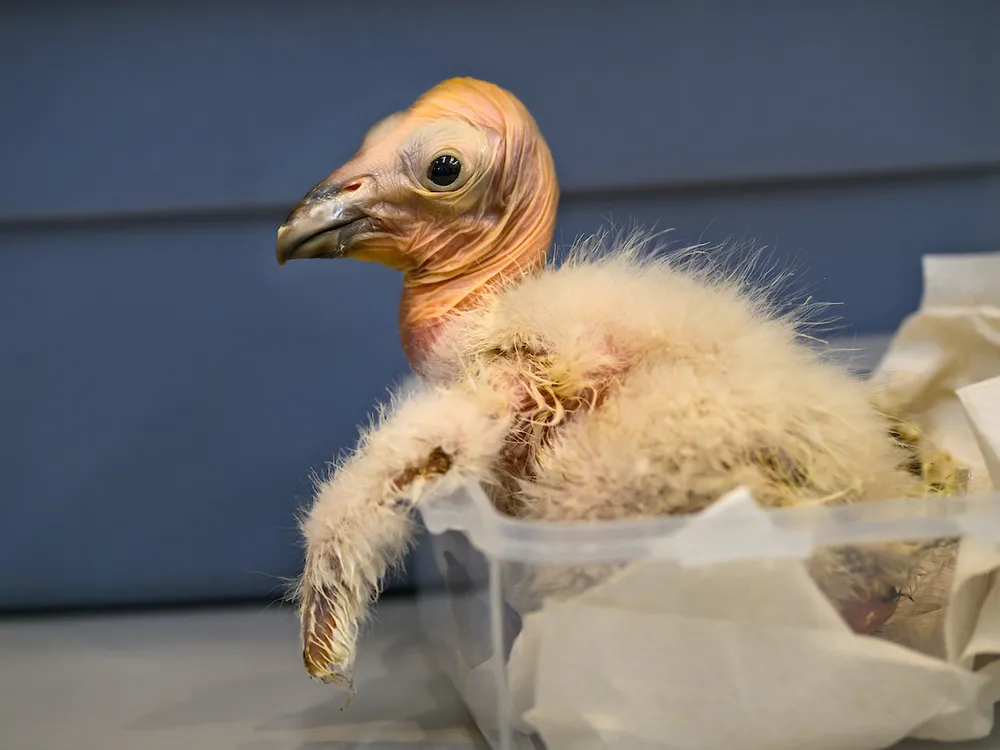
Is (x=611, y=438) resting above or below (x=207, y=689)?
above

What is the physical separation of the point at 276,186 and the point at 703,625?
62 centimetres

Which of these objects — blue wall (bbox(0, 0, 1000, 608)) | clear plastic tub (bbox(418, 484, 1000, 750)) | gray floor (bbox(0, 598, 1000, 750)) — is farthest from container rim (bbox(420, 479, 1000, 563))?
blue wall (bbox(0, 0, 1000, 608))

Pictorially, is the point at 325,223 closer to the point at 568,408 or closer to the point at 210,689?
the point at 568,408

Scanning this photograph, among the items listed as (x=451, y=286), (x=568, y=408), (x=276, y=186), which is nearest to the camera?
(x=568, y=408)

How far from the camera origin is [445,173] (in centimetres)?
61

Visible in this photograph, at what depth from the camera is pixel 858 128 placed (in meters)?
0.90

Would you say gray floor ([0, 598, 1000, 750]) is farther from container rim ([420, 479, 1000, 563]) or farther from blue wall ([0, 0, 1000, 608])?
container rim ([420, 479, 1000, 563])

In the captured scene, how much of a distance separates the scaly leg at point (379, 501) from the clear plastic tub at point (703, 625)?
0.07ft

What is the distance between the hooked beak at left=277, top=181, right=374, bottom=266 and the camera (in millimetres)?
600

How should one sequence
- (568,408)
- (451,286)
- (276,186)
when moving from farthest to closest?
(276,186) → (451,286) → (568,408)

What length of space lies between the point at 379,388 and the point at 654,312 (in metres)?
0.45

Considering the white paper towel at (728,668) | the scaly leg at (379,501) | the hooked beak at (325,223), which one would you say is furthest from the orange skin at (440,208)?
the white paper towel at (728,668)

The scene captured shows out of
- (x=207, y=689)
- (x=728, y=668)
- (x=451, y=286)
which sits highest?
(x=451, y=286)

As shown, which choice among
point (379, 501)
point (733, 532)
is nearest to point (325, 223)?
point (379, 501)
